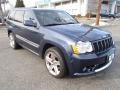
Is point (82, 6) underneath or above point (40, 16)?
above

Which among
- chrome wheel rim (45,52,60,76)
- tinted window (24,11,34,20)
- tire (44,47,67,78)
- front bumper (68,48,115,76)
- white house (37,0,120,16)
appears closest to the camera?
front bumper (68,48,115,76)

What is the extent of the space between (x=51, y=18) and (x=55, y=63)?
60.5 inches

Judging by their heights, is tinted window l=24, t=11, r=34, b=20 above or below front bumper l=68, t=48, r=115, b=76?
above

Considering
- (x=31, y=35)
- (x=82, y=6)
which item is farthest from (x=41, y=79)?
(x=82, y=6)

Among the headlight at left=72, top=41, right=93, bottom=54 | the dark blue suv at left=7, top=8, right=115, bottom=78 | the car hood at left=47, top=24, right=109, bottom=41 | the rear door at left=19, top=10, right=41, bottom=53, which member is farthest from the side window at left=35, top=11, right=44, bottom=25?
the headlight at left=72, top=41, right=93, bottom=54

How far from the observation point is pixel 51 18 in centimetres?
529

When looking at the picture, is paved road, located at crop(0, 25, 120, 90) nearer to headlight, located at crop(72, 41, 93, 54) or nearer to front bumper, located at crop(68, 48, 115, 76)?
front bumper, located at crop(68, 48, 115, 76)

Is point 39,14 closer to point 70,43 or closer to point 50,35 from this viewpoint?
point 50,35

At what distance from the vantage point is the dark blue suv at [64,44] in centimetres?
384

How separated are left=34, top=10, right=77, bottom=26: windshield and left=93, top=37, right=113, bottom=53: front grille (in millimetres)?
1478

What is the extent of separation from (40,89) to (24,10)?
3.02 m

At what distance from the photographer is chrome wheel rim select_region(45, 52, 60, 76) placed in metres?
4.35

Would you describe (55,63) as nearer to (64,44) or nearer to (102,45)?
(64,44)

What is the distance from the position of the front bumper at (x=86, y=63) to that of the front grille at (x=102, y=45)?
118 millimetres
